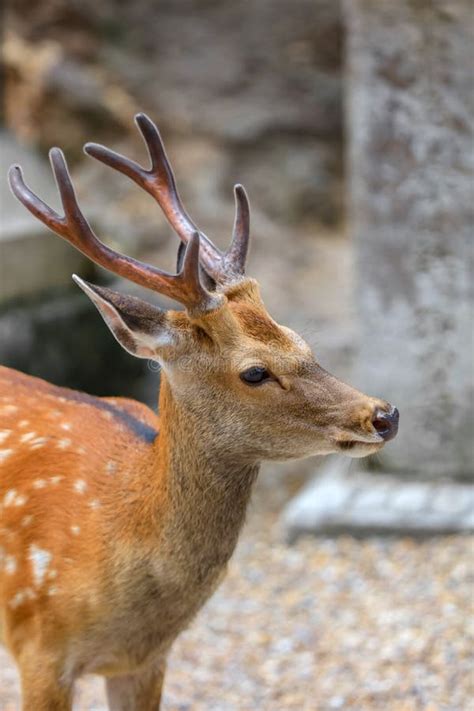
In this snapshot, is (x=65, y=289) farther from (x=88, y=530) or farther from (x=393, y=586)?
(x=88, y=530)

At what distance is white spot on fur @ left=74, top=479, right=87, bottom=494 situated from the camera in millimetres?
3221

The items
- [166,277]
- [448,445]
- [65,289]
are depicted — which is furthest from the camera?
[65,289]

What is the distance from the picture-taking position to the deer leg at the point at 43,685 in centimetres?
307

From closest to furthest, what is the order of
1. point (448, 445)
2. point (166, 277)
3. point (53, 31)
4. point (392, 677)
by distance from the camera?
point (166, 277), point (392, 677), point (448, 445), point (53, 31)

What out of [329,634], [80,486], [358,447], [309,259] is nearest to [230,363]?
[358,447]

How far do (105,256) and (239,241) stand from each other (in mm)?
454

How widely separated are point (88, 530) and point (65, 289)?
11.9ft

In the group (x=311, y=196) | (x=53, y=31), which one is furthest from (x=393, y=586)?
(x=53, y=31)

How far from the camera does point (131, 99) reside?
8.20m

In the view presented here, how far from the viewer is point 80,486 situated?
323 cm

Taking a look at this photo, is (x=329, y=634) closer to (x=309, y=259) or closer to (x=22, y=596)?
(x=22, y=596)

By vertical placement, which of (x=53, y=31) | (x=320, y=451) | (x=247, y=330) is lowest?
(x=53, y=31)

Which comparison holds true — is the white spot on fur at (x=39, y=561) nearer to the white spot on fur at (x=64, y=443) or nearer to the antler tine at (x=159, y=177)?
the white spot on fur at (x=64, y=443)

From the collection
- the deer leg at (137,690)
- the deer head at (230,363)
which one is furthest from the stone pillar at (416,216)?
the deer head at (230,363)
